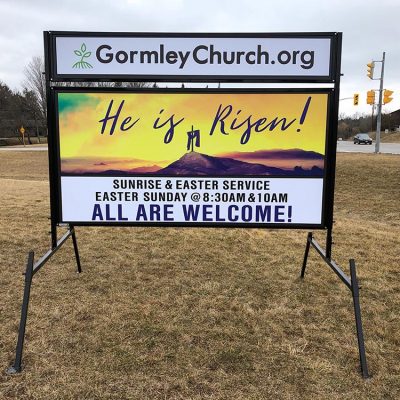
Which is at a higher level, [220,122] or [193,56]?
[193,56]

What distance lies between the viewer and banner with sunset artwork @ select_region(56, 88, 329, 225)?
351 centimetres

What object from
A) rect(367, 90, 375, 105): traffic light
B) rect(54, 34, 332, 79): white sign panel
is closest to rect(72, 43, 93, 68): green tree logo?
rect(54, 34, 332, 79): white sign panel

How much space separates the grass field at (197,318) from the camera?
2721mm

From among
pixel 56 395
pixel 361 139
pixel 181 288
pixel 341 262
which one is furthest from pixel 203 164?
pixel 361 139

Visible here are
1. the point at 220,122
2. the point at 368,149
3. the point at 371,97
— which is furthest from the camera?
the point at 368,149

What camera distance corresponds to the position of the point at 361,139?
128 ft

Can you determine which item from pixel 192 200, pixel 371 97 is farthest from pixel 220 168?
pixel 371 97

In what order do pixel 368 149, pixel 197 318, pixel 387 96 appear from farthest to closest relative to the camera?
pixel 368 149 → pixel 387 96 → pixel 197 318

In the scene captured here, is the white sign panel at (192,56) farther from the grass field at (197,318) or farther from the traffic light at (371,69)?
the traffic light at (371,69)

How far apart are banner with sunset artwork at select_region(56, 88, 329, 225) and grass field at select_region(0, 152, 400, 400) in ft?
2.98

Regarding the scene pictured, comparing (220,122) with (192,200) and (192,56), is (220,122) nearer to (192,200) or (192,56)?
(192,56)

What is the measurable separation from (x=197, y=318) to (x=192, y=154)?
1507 millimetres

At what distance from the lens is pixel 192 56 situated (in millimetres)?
3410

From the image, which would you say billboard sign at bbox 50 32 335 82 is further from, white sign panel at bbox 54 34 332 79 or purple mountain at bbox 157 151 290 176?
purple mountain at bbox 157 151 290 176
